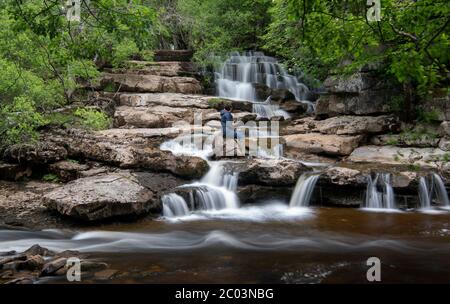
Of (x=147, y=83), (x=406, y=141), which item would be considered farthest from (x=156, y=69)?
(x=406, y=141)

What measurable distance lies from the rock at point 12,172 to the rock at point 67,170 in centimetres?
72

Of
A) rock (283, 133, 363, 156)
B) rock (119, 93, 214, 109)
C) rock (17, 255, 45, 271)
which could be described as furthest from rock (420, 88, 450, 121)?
rock (17, 255, 45, 271)

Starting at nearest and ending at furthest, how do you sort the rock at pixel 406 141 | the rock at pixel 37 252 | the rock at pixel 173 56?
the rock at pixel 37 252 → the rock at pixel 406 141 → the rock at pixel 173 56

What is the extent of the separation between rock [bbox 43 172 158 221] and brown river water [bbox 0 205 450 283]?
38 centimetres

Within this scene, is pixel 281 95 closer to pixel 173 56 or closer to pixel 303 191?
pixel 173 56

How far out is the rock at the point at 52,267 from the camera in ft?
17.2

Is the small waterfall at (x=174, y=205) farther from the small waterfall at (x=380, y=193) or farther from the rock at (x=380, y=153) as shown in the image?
the rock at (x=380, y=153)

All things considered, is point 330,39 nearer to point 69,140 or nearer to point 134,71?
point 69,140

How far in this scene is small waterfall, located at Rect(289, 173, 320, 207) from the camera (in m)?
10.8

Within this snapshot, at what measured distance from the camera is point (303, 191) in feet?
35.8

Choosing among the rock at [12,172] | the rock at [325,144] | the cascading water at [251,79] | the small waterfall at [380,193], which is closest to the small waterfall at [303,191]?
the small waterfall at [380,193]

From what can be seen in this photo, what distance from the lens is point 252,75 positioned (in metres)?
22.0

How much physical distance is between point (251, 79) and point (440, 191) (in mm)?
13551
